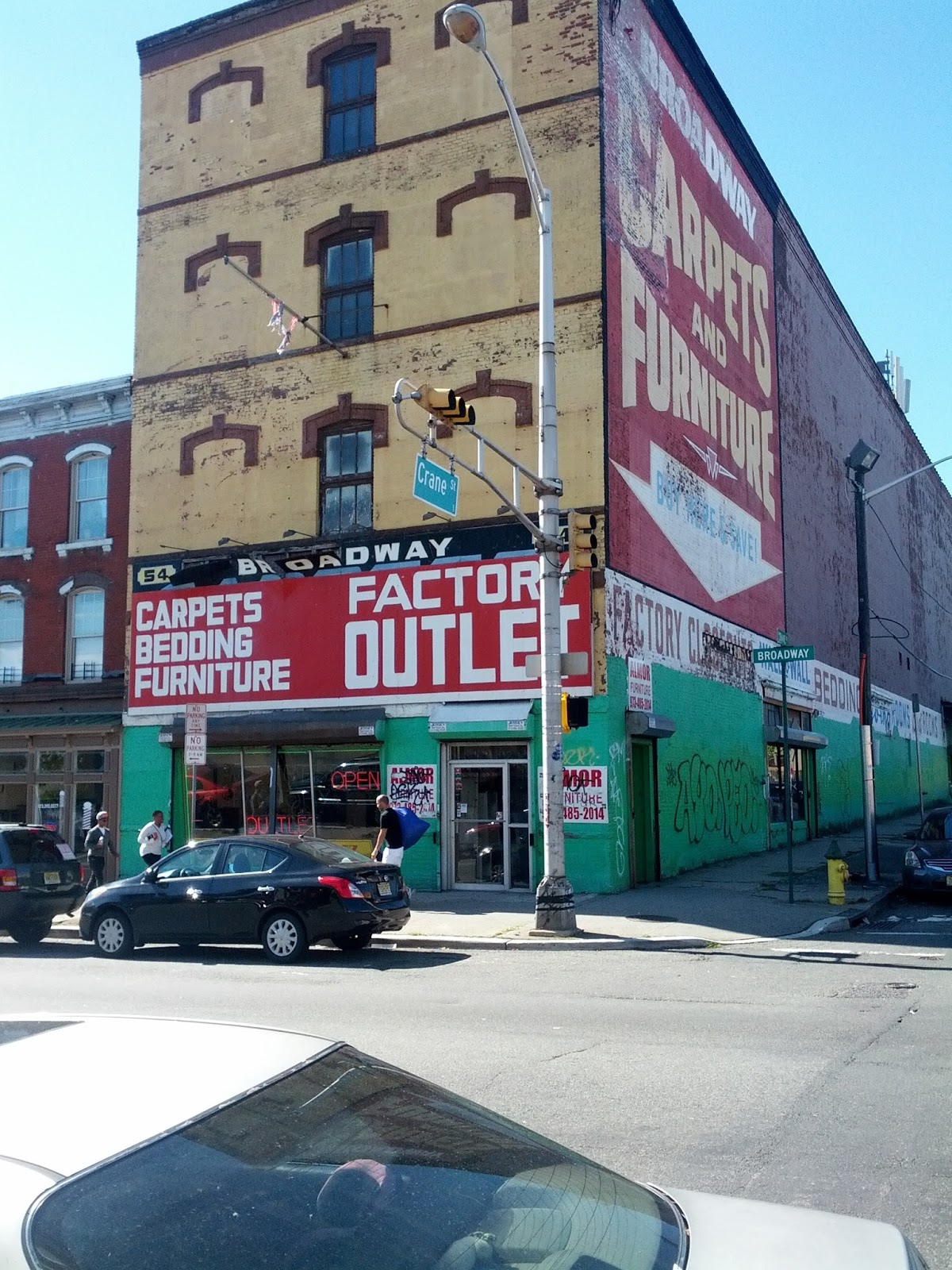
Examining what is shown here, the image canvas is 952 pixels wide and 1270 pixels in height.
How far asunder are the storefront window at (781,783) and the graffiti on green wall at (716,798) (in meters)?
1.21

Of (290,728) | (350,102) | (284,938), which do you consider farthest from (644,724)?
(350,102)

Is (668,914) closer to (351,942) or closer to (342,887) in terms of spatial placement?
(351,942)

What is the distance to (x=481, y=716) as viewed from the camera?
2106 cm

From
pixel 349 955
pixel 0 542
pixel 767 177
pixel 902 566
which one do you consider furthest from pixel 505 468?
pixel 902 566

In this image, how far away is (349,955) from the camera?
47.7 feet

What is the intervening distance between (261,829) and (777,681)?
14.7 metres

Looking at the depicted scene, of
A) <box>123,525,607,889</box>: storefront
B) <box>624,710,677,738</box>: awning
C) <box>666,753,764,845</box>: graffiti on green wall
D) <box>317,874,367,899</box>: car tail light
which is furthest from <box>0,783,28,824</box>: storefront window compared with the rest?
<box>317,874,367,899</box>: car tail light

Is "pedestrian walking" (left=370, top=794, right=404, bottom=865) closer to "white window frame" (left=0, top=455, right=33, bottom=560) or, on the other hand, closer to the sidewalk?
the sidewalk

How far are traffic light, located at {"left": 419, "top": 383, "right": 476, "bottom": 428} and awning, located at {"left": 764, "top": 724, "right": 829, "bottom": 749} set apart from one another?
18.7 m

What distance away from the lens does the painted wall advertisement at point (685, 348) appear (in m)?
22.4

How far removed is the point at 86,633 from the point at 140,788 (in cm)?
400

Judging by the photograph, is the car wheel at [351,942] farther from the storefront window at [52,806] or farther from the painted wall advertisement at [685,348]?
the storefront window at [52,806]

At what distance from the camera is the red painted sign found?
21.3 meters

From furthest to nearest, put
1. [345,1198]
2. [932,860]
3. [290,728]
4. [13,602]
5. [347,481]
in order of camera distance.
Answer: [13,602], [347,481], [290,728], [932,860], [345,1198]
